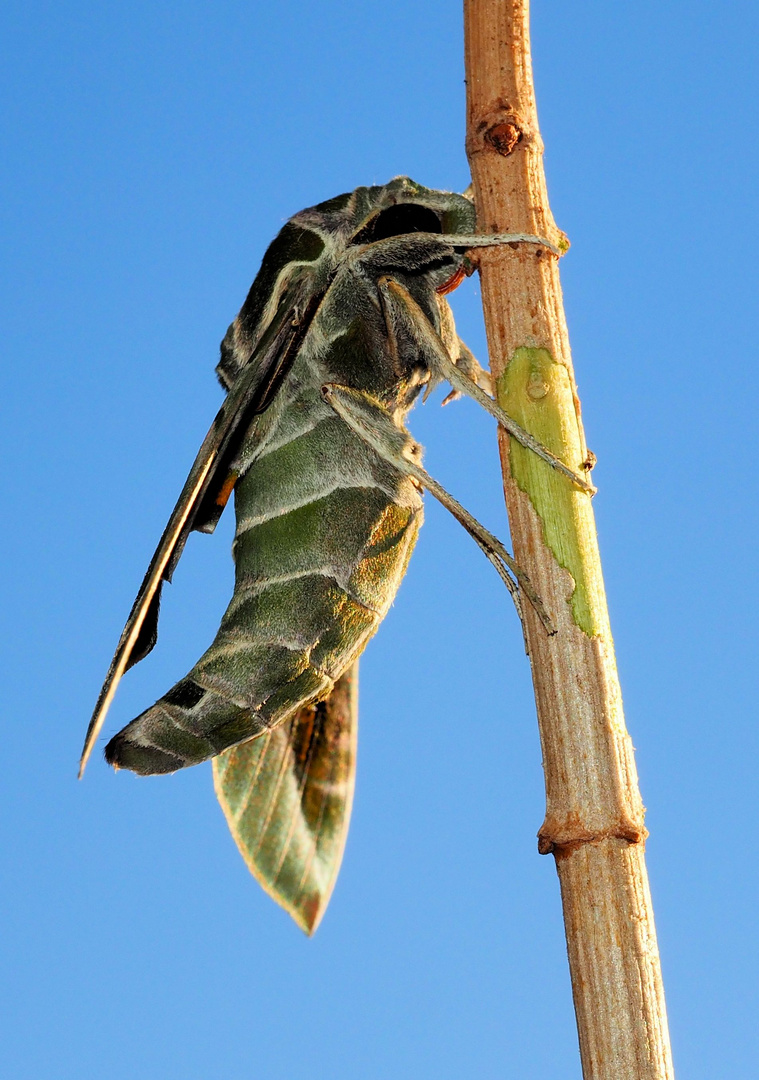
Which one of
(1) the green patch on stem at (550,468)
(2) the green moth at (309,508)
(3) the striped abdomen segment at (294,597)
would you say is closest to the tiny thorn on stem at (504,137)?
(2) the green moth at (309,508)

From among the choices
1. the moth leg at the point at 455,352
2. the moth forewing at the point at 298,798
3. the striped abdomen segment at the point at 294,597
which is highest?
the moth leg at the point at 455,352

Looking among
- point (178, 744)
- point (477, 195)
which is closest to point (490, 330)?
point (477, 195)

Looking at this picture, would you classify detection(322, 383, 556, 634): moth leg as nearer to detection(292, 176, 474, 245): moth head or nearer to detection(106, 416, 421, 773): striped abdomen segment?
detection(106, 416, 421, 773): striped abdomen segment

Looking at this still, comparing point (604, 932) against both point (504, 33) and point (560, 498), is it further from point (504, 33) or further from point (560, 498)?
point (504, 33)

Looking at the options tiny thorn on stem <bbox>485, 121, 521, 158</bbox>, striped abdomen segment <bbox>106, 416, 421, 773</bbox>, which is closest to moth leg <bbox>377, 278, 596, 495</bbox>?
striped abdomen segment <bbox>106, 416, 421, 773</bbox>

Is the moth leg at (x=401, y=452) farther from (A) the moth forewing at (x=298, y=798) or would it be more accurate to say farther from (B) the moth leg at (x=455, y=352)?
(A) the moth forewing at (x=298, y=798)

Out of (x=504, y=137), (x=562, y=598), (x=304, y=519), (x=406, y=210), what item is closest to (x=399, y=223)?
(x=406, y=210)
